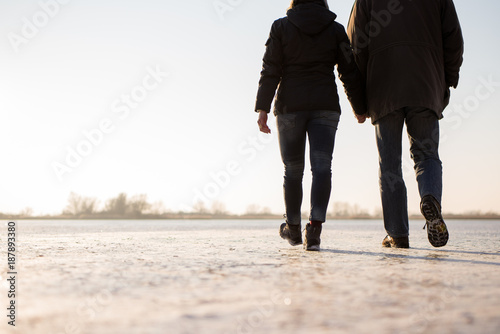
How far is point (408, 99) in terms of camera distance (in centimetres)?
382

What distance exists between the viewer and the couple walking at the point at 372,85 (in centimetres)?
385

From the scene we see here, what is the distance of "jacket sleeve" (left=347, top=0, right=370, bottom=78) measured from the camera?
4125 millimetres

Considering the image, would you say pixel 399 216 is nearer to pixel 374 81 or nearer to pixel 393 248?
pixel 393 248

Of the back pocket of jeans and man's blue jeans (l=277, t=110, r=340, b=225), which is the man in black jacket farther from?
the back pocket of jeans

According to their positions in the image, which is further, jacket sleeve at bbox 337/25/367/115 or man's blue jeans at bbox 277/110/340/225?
jacket sleeve at bbox 337/25/367/115

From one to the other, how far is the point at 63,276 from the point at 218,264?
826 mm

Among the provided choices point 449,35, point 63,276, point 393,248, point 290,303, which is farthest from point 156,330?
point 449,35

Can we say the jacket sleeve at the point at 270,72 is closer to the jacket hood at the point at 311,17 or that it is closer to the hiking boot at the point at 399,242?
the jacket hood at the point at 311,17

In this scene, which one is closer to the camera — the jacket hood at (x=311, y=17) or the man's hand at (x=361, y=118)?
the jacket hood at (x=311, y=17)

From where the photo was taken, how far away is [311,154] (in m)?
3.89

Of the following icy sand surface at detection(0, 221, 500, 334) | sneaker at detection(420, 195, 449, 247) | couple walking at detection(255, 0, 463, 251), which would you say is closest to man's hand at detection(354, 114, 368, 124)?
couple walking at detection(255, 0, 463, 251)

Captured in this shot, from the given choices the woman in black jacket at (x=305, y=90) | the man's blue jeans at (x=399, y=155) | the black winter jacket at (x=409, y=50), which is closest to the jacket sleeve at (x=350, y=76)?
the woman in black jacket at (x=305, y=90)

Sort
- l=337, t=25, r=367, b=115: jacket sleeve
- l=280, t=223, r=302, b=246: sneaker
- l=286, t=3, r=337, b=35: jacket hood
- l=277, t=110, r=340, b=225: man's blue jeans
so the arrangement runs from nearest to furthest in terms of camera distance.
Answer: l=277, t=110, r=340, b=225: man's blue jeans
l=286, t=3, r=337, b=35: jacket hood
l=337, t=25, r=367, b=115: jacket sleeve
l=280, t=223, r=302, b=246: sneaker

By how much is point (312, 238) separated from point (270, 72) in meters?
1.48
